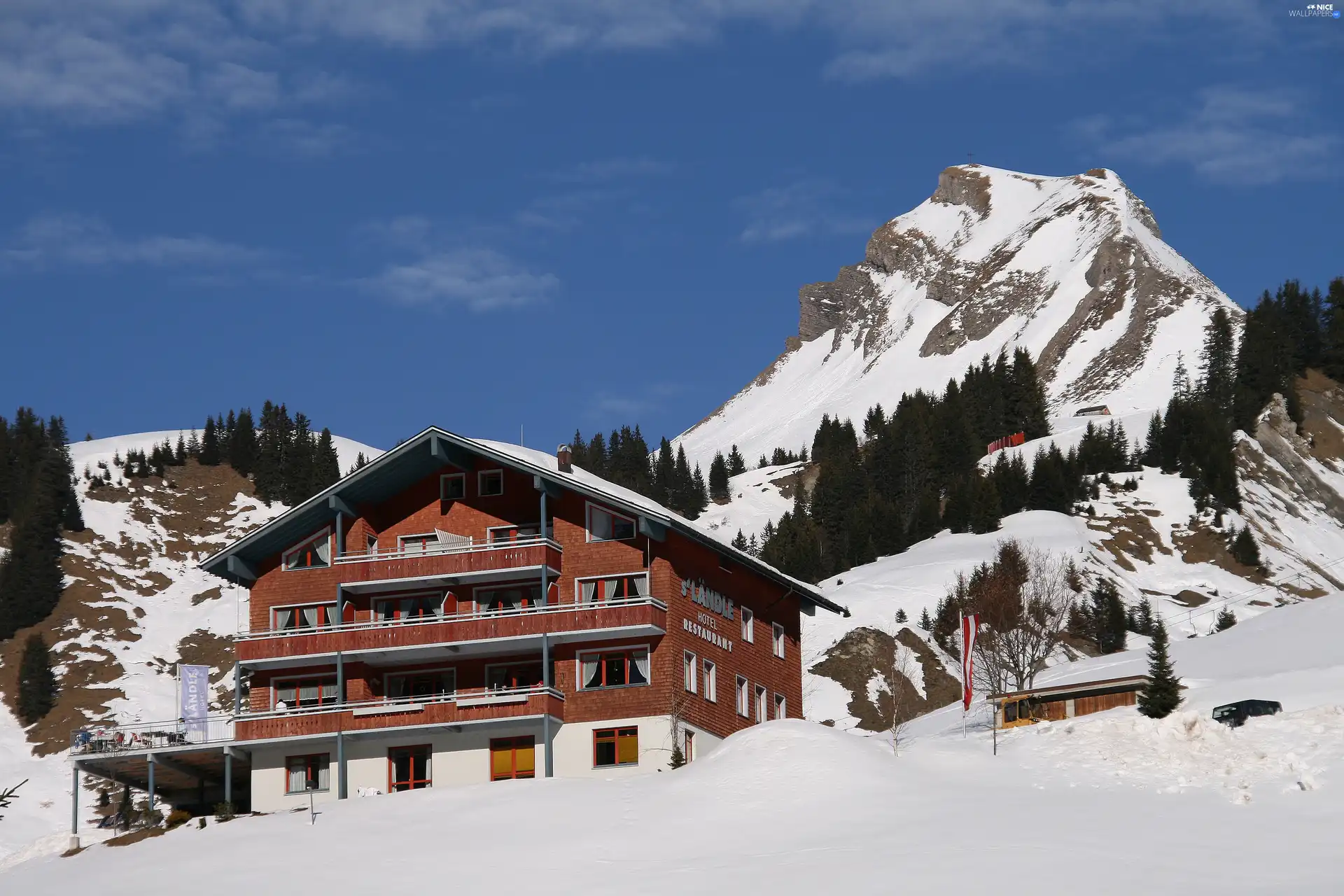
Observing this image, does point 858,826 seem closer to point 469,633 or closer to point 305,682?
point 469,633

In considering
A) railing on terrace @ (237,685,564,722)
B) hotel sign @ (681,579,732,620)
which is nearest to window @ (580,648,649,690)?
railing on terrace @ (237,685,564,722)

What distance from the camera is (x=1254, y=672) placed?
236 feet

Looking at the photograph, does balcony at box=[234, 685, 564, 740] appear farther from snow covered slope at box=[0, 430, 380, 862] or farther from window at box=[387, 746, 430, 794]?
snow covered slope at box=[0, 430, 380, 862]

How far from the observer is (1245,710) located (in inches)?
2290

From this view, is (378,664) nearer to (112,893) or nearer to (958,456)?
(112,893)

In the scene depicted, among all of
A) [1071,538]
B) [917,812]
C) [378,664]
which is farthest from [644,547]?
[1071,538]

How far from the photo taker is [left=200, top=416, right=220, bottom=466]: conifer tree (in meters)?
189

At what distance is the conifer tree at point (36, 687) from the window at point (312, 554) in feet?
223

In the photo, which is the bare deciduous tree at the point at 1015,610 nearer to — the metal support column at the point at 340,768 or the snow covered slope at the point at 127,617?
the metal support column at the point at 340,768

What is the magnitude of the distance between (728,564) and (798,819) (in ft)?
78.5

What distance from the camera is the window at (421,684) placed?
67625 millimetres

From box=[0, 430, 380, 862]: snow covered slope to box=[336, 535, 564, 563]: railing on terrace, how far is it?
40.1 meters

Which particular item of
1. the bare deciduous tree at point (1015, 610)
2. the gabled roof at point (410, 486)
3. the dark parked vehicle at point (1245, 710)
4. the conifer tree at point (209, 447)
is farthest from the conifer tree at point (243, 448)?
the dark parked vehicle at point (1245, 710)

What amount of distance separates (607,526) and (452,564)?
5633 mm
